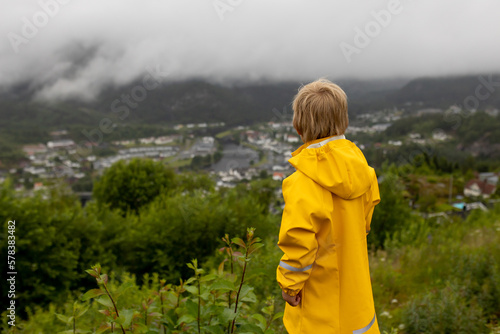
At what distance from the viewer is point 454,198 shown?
37656 mm

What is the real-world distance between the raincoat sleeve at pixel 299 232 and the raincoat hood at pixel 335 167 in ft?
0.18

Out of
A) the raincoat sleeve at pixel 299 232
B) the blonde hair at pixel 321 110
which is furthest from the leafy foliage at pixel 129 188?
the raincoat sleeve at pixel 299 232

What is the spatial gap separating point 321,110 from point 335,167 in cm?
31

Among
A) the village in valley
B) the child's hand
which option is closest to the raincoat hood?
the child's hand

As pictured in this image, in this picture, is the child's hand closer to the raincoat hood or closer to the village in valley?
the raincoat hood

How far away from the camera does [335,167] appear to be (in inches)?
61.1

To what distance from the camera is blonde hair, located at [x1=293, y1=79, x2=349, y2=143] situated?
1671 mm

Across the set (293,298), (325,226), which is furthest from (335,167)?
(293,298)

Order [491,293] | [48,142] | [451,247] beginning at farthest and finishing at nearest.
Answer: [48,142] → [451,247] → [491,293]

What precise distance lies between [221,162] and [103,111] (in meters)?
78.7

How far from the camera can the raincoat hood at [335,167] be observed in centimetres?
153

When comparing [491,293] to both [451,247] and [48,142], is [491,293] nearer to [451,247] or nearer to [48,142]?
[451,247]

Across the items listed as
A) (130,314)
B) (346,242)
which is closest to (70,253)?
(130,314)

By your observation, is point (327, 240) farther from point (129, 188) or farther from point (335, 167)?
point (129, 188)
